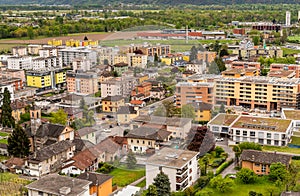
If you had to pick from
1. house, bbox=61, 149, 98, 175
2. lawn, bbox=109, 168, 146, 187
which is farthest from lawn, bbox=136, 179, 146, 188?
house, bbox=61, 149, 98, 175

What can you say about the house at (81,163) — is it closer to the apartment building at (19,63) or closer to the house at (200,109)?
the house at (200,109)

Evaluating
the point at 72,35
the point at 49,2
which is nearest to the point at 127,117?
the point at 72,35

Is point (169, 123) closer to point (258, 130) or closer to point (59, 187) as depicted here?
point (59, 187)

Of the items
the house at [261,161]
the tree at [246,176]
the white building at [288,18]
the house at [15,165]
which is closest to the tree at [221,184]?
the tree at [246,176]

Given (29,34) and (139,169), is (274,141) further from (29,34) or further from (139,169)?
(29,34)

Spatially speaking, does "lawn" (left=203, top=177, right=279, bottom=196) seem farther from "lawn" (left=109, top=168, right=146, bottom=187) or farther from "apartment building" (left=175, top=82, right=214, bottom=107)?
"apartment building" (left=175, top=82, right=214, bottom=107)
